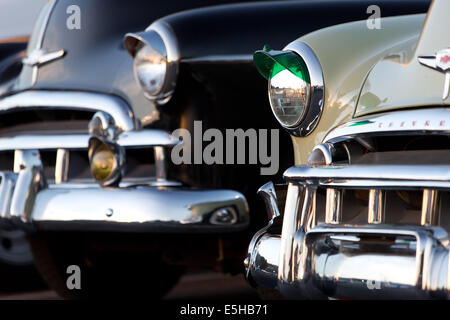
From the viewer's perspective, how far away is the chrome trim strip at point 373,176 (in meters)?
1.87

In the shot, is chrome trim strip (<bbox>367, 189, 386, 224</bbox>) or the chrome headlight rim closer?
chrome trim strip (<bbox>367, 189, 386, 224</bbox>)

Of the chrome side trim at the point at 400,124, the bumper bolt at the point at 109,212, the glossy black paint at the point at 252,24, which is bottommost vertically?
the bumper bolt at the point at 109,212

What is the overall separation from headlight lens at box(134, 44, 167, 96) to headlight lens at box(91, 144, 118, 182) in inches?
10.3

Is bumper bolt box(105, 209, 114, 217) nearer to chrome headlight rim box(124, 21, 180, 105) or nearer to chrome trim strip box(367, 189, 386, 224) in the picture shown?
chrome headlight rim box(124, 21, 180, 105)

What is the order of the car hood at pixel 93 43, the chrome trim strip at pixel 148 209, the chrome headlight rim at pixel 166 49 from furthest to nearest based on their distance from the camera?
the car hood at pixel 93 43 → the chrome headlight rim at pixel 166 49 → the chrome trim strip at pixel 148 209

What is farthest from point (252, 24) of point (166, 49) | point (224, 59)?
point (166, 49)

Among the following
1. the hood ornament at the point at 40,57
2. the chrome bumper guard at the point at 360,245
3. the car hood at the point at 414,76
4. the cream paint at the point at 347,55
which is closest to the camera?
the chrome bumper guard at the point at 360,245

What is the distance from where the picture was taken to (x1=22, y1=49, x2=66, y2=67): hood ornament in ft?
11.5

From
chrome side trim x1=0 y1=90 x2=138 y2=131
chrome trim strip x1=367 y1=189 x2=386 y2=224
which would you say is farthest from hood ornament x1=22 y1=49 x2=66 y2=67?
chrome trim strip x1=367 y1=189 x2=386 y2=224

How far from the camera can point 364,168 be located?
1.99m

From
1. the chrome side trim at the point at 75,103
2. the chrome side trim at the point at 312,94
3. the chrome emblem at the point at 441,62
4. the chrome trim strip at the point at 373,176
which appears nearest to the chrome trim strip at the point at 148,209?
the chrome side trim at the point at 75,103

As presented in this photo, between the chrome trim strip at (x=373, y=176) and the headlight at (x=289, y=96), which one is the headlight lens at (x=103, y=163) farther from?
the chrome trim strip at (x=373, y=176)

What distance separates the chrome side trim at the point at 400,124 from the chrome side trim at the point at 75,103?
3.94ft
